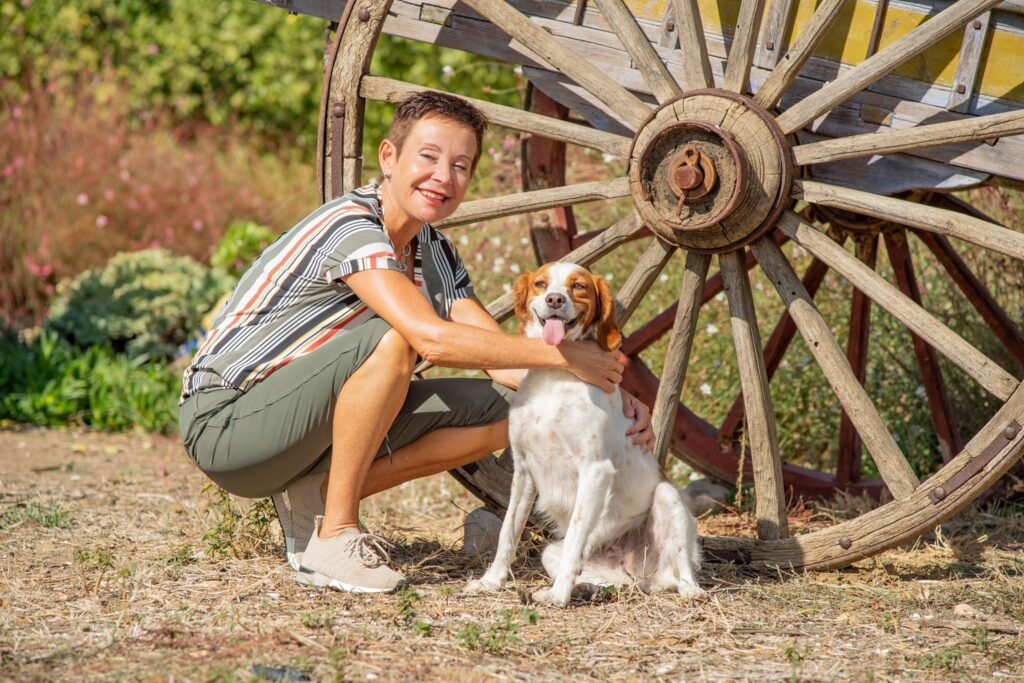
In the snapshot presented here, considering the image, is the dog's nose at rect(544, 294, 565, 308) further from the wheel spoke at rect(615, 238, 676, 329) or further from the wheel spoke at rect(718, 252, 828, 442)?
the wheel spoke at rect(718, 252, 828, 442)

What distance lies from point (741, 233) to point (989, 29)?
93 cm

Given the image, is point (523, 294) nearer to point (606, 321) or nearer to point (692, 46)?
point (606, 321)

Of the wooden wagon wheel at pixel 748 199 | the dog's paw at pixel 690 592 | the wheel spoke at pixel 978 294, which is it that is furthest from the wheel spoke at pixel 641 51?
the dog's paw at pixel 690 592

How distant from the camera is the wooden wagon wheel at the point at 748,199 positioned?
3158 mm

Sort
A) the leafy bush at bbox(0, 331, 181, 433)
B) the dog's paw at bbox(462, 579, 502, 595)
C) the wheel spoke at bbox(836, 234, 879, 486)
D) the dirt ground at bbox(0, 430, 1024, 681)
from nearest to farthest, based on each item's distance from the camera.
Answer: the dirt ground at bbox(0, 430, 1024, 681) < the dog's paw at bbox(462, 579, 502, 595) < the wheel spoke at bbox(836, 234, 879, 486) < the leafy bush at bbox(0, 331, 181, 433)

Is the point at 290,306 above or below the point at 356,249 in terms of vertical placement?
below

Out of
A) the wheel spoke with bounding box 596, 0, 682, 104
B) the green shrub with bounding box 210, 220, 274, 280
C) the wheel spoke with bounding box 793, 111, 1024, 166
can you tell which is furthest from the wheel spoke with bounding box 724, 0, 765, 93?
the green shrub with bounding box 210, 220, 274, 280

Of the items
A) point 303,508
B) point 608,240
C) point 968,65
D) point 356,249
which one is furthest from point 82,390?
point 968,65

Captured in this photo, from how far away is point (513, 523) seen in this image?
3.26 meters

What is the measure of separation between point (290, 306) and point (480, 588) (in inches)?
38.1

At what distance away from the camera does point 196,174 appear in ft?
27.3

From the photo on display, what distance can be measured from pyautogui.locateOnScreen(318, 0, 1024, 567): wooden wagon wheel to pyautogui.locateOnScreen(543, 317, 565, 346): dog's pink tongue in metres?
0.58

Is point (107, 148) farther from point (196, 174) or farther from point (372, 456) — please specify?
point (372, 456)

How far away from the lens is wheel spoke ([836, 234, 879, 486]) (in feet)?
13.0
